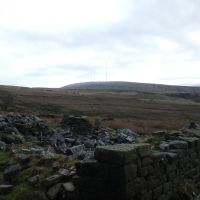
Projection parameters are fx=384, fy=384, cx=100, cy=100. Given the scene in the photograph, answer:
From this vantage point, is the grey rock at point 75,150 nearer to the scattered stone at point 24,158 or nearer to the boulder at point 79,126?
the scattered stone at point 24,158

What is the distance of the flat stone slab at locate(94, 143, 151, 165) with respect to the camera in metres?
7.18

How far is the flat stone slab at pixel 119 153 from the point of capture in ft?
23.6

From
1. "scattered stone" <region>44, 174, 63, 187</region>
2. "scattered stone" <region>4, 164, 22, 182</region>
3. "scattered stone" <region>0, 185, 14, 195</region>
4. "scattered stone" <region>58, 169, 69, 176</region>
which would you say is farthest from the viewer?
"scattered stone" <region>4, 164, 22, 182</region>

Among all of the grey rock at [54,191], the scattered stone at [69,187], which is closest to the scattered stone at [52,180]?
the grey rock at [54,191]

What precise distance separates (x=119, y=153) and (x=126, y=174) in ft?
1.35

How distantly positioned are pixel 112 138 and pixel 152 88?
173273 mm

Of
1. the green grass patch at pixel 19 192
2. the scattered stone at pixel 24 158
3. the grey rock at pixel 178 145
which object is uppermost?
the grey rock at pixel 178 145

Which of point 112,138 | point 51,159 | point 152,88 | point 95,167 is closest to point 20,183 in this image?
point 51,159

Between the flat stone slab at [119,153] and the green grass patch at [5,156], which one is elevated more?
the flat stone slab at [119,153]

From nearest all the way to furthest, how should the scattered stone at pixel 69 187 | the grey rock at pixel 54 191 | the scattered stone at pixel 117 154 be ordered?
the scattered stone at pixel 117 154 → the scattered stone at pixel 69 187 → the grey rock at pixel 54 191

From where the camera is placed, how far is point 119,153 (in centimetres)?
720

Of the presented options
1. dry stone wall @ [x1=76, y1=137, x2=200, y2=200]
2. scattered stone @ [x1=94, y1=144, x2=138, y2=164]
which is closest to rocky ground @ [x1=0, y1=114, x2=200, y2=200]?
dry stone wall @ [x1=76, y1=137, x2=200, y2=200]

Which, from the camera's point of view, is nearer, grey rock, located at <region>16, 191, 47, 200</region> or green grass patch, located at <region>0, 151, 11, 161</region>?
grey rock, located at <region>16, 191, 47, 200</region>

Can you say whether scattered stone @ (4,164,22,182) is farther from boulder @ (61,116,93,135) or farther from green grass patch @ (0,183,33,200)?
boulder @ (61,116,93,135)
